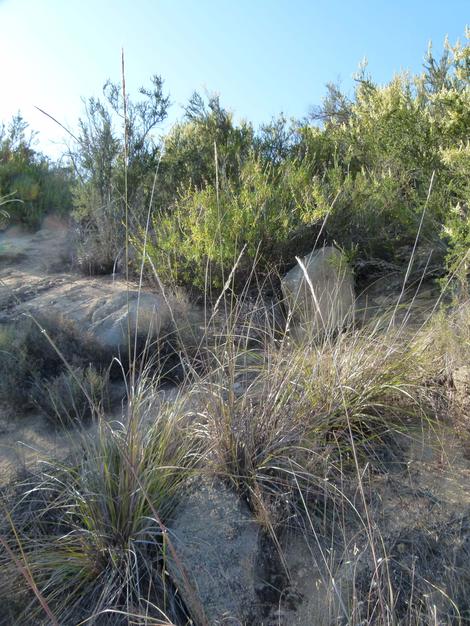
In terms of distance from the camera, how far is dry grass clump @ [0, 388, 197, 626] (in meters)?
2.57

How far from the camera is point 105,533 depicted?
8.98 ft

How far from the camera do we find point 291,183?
5734 millimetres

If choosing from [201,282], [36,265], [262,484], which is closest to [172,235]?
[201,282]

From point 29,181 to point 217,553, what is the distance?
28.0 ft

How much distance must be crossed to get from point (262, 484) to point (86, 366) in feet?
6.51

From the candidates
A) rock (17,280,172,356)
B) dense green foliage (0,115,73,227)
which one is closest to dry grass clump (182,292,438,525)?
rock (17,280,172,356)

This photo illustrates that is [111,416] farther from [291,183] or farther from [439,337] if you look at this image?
[291,183]

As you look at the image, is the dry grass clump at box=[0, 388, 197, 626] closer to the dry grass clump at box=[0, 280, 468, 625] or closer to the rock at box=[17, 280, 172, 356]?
the dry grass clump at box=[0, 280, 468, 625]

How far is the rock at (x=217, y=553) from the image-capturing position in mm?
2554

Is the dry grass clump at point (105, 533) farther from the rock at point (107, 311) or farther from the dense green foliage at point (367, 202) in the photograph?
the dense green foliage at point (367, 202)

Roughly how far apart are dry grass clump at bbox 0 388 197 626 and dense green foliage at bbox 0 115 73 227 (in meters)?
6.14

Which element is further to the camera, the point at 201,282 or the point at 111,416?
the point at 201,282

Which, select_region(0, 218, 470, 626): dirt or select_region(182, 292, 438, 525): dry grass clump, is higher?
select_region(182, 292, 438, 525): dry grass clump

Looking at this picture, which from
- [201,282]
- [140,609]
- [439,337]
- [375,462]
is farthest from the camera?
[201,282]
